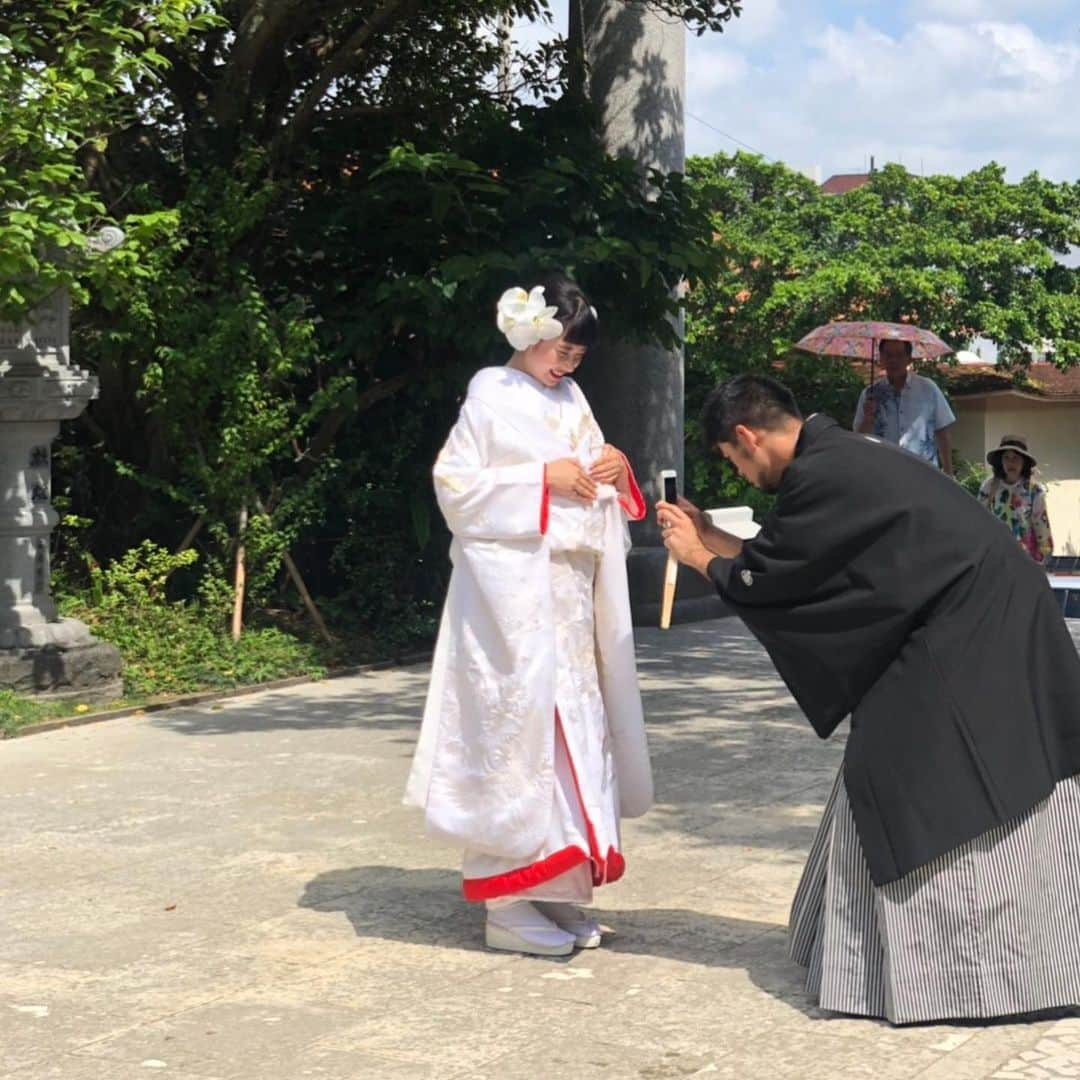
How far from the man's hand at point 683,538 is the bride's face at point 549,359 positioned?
63cm

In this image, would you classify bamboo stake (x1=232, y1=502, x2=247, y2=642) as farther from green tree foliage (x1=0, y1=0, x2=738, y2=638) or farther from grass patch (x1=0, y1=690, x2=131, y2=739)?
grass patch (x1=0, y1=690, x2=131, y2=739)

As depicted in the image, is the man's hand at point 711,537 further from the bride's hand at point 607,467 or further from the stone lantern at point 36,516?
the stone lantern at point 36,516

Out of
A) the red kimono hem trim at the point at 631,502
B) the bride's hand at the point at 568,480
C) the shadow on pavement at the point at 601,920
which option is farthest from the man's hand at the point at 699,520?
→ the shadow on pavement at the point at 601,920

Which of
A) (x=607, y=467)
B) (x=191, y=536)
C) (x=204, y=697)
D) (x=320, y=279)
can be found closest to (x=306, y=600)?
(x=191, y=536)

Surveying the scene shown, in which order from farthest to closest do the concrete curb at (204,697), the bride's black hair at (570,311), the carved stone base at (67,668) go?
the carved stone base at (67,668), the concrete curb at (204,697), the bride's black hair at (570,311)

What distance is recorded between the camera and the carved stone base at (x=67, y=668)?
9.50m

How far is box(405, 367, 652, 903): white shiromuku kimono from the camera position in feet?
17.6

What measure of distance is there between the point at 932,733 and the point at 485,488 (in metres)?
1.47

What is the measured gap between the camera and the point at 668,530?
5156mm

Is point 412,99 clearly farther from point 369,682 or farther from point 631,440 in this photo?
point 369,682

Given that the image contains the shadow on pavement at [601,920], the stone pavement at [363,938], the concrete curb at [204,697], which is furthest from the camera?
the concrete curb at [204,697]

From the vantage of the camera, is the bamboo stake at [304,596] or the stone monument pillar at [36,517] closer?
the stone monument pillar at [36,517]

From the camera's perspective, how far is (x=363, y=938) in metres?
5.60

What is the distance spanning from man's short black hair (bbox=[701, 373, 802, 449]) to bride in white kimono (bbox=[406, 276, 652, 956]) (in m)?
0.60
